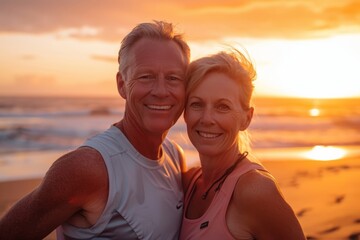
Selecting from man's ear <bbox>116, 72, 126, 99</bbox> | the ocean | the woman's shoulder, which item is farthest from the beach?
the woman's shoulder

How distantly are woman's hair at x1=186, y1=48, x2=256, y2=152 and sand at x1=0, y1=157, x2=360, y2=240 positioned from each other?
382 centimetres

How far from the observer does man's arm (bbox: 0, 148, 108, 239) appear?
3.24 metres

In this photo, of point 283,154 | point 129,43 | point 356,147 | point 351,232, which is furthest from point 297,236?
point 356,147

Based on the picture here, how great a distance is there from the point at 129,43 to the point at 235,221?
1823mm

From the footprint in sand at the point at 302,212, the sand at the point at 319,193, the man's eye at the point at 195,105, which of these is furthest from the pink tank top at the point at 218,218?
the footprint in sand at the point at 302,212

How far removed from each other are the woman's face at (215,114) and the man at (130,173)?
0.20 meters

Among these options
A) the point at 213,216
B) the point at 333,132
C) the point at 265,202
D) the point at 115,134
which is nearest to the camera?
the point at 265,202

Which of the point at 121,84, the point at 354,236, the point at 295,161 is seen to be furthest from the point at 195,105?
the point at 295,161

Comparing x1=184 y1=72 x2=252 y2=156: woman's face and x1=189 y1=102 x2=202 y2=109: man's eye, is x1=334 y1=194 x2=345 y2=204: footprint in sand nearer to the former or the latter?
x1=184 y1=72 x2=252 y2=156: woman's face

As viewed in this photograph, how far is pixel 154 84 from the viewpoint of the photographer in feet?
13.2

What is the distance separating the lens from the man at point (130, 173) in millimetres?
3277

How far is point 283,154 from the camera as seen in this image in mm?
16562

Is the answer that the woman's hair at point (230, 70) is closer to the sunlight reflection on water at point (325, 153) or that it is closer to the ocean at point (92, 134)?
Result: the ocean at point (92, 134)

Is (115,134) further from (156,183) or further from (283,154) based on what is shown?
(283,154)
